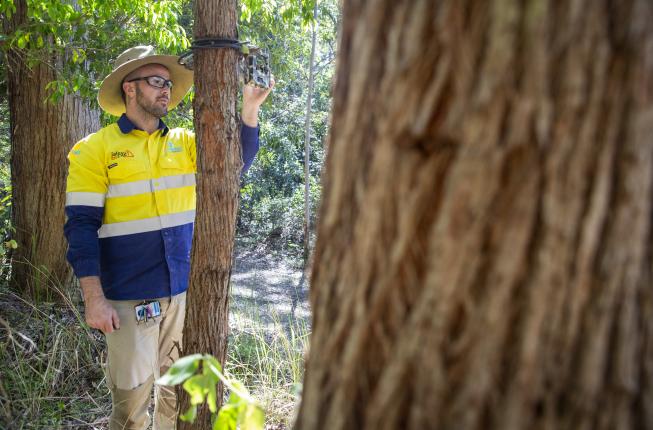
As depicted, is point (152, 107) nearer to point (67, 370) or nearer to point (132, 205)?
point (132, 205)

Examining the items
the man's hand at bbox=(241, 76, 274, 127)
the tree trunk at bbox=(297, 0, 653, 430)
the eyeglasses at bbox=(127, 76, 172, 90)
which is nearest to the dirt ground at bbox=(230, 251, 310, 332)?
the eyeglasses at bbox=(127, 76, 172, 90)

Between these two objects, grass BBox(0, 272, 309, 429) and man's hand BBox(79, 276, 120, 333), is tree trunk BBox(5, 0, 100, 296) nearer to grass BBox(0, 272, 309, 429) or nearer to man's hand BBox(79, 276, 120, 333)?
grass BBox(0, 272, 309, 429)

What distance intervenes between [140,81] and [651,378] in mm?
3147

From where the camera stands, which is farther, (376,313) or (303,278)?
(303,278)

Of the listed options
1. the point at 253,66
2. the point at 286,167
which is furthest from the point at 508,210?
the point at 286,167

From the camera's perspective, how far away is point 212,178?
2648mm

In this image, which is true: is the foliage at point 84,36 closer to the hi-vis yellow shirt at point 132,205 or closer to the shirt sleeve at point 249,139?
the hi-vis yellow shirt at point 132,205

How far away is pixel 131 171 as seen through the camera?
10.0 ft

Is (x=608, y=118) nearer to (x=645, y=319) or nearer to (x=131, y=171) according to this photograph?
(x=645, y=319)

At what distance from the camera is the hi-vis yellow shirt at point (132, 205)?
2.97m

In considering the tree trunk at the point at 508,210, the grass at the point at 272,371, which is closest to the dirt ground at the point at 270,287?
the grass at the point at 272,371

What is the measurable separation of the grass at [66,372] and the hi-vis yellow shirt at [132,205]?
0.92 metres

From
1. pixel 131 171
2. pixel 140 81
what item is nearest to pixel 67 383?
pixel 131 171

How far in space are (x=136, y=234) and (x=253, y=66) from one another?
1107mm
